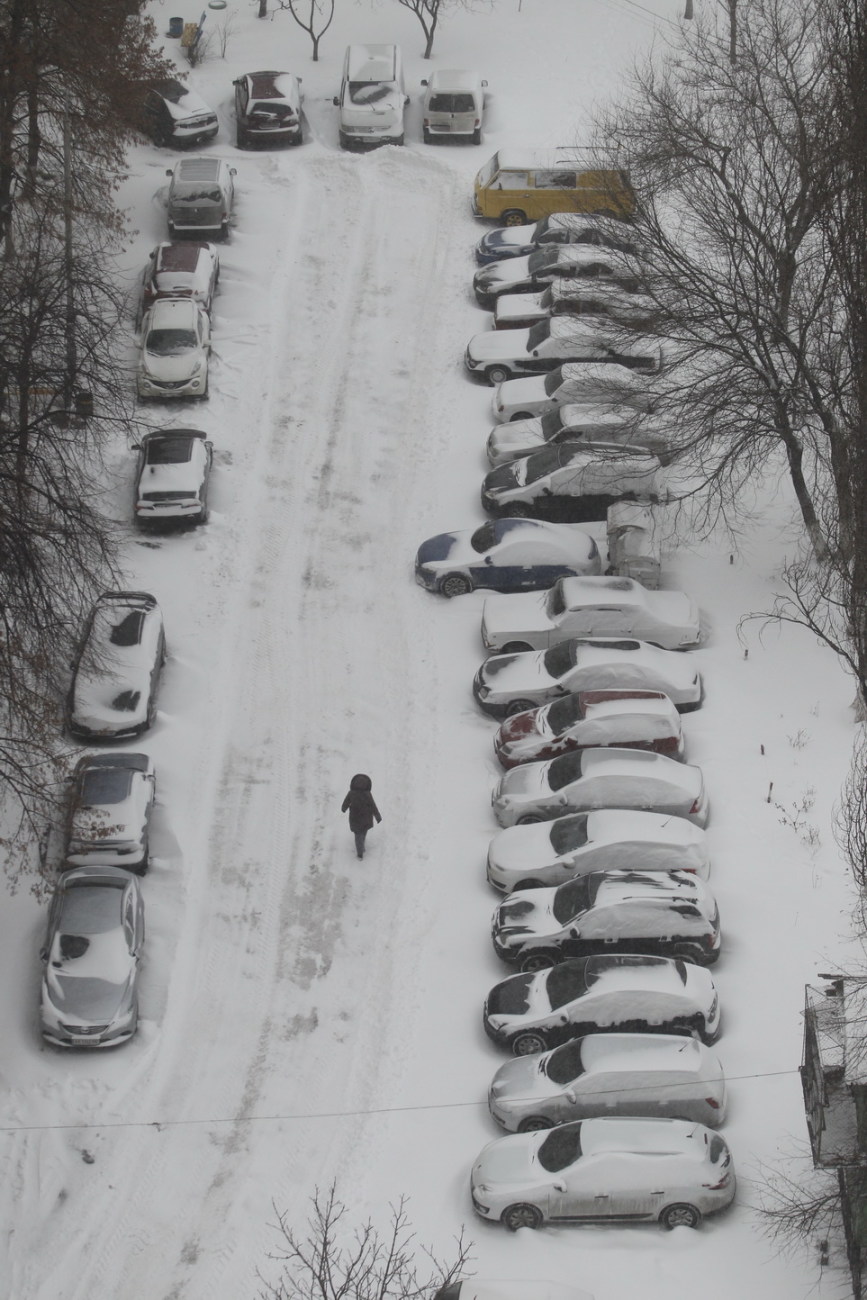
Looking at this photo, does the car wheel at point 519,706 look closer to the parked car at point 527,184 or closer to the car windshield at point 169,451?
the car windshield at point 169,451

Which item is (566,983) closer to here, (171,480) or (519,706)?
(519,706)

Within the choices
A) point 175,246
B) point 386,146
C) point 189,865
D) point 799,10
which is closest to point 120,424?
point 175,246

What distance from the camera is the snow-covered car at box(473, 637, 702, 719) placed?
23.2 meters

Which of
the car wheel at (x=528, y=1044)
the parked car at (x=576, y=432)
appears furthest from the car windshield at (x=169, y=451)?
the car wheel at (x=528, y=1044)

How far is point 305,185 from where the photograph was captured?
3631 centimetres

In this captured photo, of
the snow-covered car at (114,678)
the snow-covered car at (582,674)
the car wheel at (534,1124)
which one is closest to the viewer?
the car wheel at (534,1124)

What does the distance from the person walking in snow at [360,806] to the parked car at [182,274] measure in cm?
1317

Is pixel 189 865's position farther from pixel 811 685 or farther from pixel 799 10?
pixel 799 10

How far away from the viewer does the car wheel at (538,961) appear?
776 inches

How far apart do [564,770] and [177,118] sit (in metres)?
21.6

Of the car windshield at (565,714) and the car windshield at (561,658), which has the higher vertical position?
the car windshield at (561,658)

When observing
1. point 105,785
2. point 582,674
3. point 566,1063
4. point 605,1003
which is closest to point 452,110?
point 582,674

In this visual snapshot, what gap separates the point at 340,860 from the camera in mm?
21859

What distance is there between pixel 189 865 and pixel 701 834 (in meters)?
6.56
